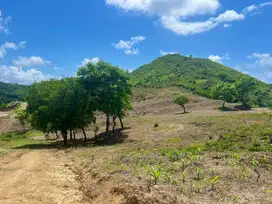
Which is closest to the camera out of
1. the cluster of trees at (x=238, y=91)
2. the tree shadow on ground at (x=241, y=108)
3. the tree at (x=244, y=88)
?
the tree shadow on ground at (x=241, y=108)

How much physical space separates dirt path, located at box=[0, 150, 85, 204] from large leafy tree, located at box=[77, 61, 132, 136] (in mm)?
19603

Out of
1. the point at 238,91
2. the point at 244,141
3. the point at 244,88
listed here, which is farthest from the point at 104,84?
the point at 244,88

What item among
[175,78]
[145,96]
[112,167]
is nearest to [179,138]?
[112,167]

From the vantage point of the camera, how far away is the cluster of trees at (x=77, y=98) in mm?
39344

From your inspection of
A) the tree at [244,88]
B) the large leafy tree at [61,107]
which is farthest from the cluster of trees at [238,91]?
the large leafy tree at [61,107]

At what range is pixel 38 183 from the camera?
16.4 meters

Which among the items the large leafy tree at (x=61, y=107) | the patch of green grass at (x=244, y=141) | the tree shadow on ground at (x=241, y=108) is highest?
the large leafy tree at (x=61, y=107)

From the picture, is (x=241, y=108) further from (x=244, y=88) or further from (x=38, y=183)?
(x=38, y=183)

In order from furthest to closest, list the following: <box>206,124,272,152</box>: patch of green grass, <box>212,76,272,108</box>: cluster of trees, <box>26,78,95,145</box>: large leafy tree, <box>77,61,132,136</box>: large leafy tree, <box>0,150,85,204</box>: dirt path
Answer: <box>212,76,272,108</box>: cluster of trees < <box>77,61,132,136</box>: large leafy tree < <box>26,78,95,145</box>: large leafy tree < <box>206,124,272,152</box>: patch of green grass < <box>0,150,85,204</box>: dirt path

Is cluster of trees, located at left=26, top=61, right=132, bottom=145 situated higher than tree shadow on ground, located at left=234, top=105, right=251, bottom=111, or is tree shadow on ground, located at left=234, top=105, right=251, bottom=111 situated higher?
cluster of trees, located at left=26, top=61, right=132, bottom=145

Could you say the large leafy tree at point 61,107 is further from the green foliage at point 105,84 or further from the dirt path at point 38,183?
the dirt path at point 38,183

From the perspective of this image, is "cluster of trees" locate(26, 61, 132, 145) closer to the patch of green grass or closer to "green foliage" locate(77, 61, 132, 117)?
"green foliage" locate(77, 61, 132, 117)

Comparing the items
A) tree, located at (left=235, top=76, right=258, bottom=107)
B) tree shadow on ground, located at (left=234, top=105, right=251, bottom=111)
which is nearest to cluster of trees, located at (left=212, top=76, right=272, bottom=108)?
tree, located at (left=235, top=76, right=258, bottom=107)

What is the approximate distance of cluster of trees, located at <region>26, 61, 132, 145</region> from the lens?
129 ft
